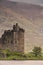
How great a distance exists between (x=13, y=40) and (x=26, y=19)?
13.3 inches

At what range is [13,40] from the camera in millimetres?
2029

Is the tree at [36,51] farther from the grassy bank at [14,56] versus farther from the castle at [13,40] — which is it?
the castle at [13,40]

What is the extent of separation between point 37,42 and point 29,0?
0.58 metres

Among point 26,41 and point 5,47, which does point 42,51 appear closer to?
point 26,41

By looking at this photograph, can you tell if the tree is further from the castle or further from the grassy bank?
the castle

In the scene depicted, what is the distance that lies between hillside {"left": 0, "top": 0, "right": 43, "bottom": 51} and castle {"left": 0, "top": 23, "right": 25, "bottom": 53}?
6 cm

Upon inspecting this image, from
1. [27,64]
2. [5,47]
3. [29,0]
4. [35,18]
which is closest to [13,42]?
[5,47]

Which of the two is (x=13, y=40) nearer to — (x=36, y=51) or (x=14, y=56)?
Result: (x=14, y=56)

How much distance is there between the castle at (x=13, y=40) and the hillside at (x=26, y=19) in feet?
0.19

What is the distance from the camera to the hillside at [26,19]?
2.07 metres

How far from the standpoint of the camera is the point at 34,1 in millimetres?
2188

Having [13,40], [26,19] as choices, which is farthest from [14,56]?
[26,19]

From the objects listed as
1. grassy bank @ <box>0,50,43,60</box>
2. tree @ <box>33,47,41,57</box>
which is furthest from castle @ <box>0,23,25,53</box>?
tree @ <box>33,47,41,57</box>

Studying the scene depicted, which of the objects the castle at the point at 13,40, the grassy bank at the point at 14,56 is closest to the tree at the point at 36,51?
the grassy bank at the point at 14,56
